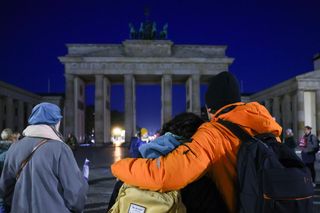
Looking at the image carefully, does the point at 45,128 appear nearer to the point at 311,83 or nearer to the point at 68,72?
the point at 311,83

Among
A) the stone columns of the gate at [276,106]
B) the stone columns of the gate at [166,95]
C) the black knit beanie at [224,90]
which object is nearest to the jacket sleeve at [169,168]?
the black knit beanie at [224,90]

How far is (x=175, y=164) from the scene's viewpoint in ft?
6.30

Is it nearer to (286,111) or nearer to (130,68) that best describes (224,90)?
(130,68)

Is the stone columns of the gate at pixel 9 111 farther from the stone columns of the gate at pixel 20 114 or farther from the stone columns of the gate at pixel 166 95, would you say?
the stone columns of the gate at pixel 166 95

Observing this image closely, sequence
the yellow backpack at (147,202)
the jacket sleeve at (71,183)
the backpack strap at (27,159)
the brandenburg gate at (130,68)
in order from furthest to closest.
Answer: the brandenburg gate at (130,68), the backpack strap at (27,159), the jacket sleeve at (71,183), the yellow backpack at (147,202)

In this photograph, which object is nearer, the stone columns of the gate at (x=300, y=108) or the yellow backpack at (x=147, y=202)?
the yellow backpack at (x=147, y=202)

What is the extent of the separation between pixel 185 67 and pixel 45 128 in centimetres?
4830

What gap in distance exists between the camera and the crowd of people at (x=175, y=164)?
6.36 ft

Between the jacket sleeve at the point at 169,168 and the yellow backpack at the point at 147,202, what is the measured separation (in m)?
0.04

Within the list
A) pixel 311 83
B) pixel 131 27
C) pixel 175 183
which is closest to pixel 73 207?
pixel 175 183

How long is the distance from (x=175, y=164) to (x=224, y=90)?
2.20ft

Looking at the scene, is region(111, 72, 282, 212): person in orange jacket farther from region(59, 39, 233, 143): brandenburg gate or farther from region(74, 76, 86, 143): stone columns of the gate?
region(74, 76, 86, 143): stone columns of the gate

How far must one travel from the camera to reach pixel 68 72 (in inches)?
1966

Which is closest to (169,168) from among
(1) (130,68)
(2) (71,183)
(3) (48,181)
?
(2) (71,183)
